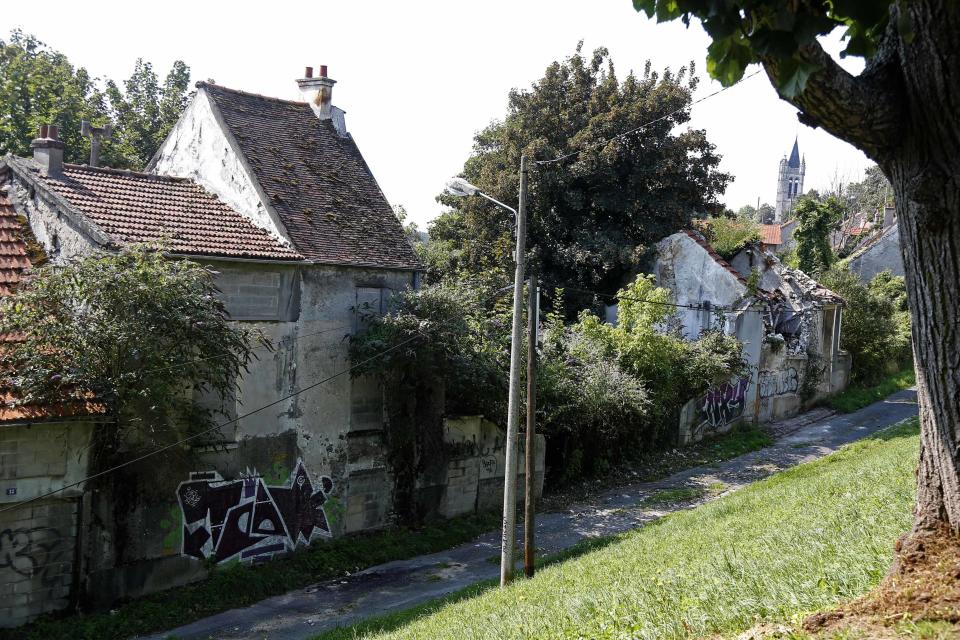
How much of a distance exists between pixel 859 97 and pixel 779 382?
29.7 meters

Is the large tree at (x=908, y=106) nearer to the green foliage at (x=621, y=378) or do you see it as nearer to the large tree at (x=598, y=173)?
the green foliage at (x=621, y=378)

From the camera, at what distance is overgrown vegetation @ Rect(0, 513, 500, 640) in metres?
13.3

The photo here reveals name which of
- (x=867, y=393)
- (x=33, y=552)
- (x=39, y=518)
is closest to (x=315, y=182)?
(x=39, y=518)

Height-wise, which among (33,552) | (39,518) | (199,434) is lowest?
(33,552)

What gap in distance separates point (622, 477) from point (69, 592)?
52.0ft

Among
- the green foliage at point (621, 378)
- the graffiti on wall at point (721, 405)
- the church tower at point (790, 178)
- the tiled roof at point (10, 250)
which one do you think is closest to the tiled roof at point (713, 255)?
the green foliage at point (621, 378)

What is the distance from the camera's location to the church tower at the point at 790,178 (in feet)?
419

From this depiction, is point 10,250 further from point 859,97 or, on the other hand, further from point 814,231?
point 814,231

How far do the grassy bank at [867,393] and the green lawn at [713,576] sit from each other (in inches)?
725

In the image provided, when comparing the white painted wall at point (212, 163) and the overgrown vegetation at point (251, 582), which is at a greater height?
the white painted wall at point (212, 163)

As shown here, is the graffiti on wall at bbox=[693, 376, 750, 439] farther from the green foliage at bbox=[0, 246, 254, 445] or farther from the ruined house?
the green foliage at bbox=[0, 246, 254, 445]

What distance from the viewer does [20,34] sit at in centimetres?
3453

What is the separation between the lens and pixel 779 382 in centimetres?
3275

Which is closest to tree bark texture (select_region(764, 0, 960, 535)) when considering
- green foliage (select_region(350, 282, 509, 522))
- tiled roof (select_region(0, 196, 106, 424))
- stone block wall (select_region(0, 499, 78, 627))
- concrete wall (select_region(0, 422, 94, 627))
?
tiled roof (select_region(0, 196, 106, 424))
